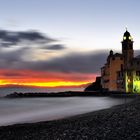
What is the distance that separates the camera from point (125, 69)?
11631cm

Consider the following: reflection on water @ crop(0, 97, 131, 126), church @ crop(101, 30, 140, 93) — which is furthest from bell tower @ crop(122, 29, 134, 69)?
reflection on water @ crop(0, 97, 131, 126)

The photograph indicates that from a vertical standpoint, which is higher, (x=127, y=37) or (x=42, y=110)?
(x=127, y=37)

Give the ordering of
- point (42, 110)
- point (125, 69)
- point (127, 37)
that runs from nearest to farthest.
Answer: point (42, 110)
point (125, 69)
point (127, 37)

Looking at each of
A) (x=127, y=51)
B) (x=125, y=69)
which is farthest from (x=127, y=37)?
(x=125, y=69)

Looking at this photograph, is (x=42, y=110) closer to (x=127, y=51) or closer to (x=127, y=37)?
(x=127, y=51)

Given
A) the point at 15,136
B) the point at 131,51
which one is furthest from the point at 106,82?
the point at 15,136

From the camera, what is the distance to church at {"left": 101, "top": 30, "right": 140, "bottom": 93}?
115 m

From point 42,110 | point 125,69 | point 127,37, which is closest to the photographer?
point 42,110

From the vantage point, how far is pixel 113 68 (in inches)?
4764

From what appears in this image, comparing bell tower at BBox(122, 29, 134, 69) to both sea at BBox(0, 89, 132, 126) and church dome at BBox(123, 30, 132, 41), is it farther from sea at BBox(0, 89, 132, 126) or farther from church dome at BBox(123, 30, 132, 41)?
sea at BBox(0, 89, 132, 126)

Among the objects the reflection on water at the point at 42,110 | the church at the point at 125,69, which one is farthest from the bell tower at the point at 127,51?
the reflection on water at the point at 42,110

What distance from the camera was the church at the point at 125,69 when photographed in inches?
4513

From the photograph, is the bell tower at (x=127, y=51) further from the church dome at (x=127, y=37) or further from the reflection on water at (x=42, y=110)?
the reflection on water at (x=42, y=110)

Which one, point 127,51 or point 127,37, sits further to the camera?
point 127,37
